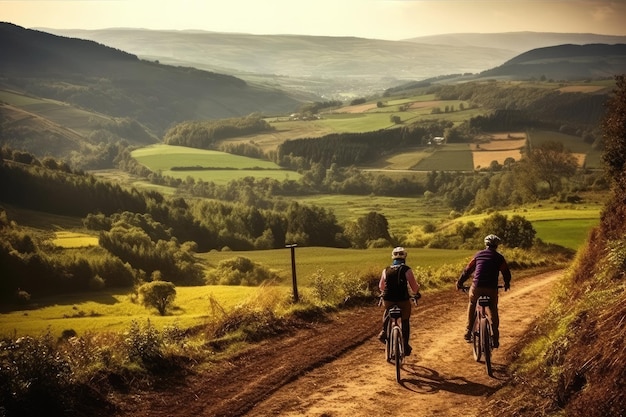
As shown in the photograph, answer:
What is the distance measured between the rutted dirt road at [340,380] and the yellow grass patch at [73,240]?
324ft

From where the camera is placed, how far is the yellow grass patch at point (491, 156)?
16104cm

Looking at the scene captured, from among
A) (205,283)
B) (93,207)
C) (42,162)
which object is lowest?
(205,283)

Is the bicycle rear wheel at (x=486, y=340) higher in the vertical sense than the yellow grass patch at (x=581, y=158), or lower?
lower

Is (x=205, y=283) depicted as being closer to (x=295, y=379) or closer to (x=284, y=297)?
(x=284, y=297)

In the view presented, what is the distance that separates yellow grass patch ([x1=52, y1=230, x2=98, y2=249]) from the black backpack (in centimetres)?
10140

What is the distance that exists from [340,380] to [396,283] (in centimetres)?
227

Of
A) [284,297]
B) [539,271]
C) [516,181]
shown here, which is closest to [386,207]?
[516,181]

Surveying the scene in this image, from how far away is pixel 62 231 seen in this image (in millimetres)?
120000

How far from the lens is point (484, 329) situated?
12328 mm

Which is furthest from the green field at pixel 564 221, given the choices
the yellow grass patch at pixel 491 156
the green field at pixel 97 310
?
the yellow grass patch at pixel 491 156

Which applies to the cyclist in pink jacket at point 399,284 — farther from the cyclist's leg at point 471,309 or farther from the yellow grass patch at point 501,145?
the yellow grass patch at point 501,145

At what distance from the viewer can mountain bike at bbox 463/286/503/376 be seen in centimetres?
1226

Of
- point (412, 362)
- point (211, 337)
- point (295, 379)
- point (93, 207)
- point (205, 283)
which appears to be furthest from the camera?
point (93, 207)

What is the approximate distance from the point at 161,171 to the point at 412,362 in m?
194
